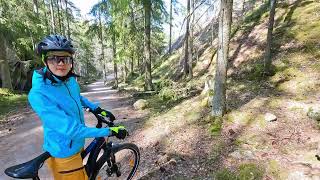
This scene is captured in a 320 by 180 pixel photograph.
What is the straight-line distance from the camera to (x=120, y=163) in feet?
17.4

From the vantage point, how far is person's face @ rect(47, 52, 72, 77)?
3.49 metres

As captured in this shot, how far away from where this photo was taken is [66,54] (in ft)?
11.8

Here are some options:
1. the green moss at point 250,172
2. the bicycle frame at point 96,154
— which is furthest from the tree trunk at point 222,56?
the bicycle frame at point 96,154

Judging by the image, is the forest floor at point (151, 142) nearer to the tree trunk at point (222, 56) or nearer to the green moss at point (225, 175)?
the green moss at point (225, 175)

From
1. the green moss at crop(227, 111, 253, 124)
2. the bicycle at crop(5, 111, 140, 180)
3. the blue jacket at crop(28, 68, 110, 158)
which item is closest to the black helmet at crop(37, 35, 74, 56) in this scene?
the blue jacket at crop(28, 68, 110, 158)

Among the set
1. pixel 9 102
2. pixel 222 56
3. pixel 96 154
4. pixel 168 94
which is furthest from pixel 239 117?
pixel 9 102

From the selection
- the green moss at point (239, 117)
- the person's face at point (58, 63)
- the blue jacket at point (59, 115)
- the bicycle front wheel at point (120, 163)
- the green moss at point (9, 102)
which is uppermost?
the person's face at point (58, 63)

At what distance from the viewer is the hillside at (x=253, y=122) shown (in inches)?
224

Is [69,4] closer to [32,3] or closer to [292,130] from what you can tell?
[32,3]

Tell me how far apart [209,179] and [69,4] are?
33.5 metres

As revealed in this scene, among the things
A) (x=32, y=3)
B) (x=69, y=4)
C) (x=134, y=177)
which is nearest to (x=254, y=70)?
(x=134, y=177)

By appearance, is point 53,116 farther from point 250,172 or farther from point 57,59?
point 250,172

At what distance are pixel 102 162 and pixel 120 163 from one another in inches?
29.2

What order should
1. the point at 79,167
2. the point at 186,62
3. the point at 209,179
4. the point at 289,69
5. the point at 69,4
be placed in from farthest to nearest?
the point at 69,4
the point at 186,62
the point at 289,69
the point at 209,179
the point at 79,167
